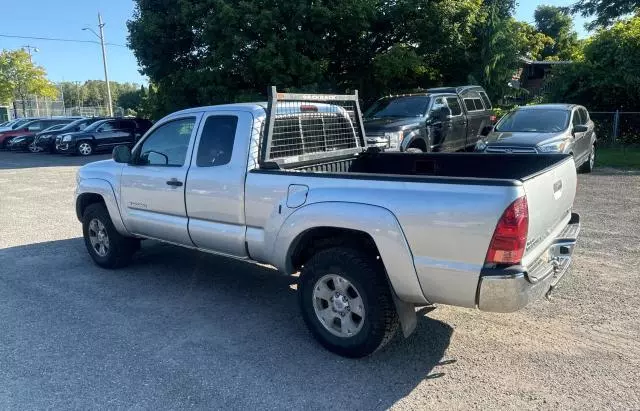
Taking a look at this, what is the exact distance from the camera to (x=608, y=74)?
17.5 meters

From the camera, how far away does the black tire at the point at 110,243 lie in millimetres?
5984

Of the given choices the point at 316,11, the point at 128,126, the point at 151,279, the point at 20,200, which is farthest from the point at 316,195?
the point at 128,126

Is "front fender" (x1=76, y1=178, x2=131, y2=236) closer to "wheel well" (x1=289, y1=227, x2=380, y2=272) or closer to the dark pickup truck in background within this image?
"wheel well" (x1=289, y1=227, x2=380, y2=272)

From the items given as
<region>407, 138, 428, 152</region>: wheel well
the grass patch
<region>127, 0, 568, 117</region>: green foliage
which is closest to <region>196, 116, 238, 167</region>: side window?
<region>407, 138, 428, 152</region>: wheel well

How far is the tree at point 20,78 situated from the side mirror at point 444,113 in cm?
4937

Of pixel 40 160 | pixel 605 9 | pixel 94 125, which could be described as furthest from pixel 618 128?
pixel 40 160

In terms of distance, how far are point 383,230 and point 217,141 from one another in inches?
83.3

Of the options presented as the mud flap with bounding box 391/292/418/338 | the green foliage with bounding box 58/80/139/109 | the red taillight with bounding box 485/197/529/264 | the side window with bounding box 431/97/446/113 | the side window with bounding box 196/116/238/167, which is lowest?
the mud flap with bounding box 391/292/418/338

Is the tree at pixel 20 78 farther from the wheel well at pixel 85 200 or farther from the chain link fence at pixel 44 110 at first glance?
the wheel well at pixel 85 200

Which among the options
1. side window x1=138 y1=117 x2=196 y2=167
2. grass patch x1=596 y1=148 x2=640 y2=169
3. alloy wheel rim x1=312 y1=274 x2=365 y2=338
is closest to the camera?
alloy wheel rim x1=312 y1=274 x2=365 y2=338

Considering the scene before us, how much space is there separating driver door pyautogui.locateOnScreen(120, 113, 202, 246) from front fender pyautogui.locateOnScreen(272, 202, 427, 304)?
1823 mm

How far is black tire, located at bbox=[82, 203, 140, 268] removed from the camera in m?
5.98

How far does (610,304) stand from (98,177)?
5.67 meters

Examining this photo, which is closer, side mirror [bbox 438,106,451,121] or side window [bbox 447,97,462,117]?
side mirror [bbox 438,106,451,121]
